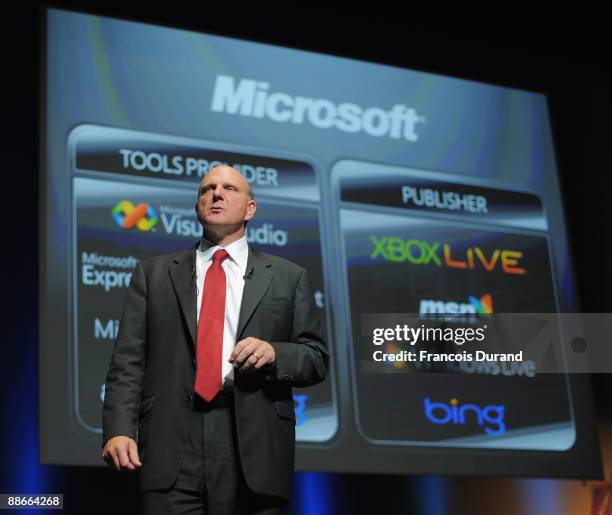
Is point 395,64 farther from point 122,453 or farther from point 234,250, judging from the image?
point 122,453

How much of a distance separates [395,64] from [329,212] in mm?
902

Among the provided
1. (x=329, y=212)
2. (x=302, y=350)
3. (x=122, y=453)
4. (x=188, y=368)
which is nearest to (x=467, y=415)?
(x=329, y=212)

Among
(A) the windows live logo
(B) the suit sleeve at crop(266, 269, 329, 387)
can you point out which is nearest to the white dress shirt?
(B) the suit sleeve at crop(266, 269, 329, 387)

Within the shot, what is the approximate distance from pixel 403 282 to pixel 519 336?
20.9 inches

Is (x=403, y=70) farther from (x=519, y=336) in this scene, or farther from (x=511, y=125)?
(x=519, y=336)

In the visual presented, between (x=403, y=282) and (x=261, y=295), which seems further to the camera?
(x=403, y=282)

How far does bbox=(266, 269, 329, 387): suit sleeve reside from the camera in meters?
1.90

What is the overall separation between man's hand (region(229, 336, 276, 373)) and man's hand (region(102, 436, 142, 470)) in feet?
0.87

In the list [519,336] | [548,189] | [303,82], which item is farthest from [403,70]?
[519,336]

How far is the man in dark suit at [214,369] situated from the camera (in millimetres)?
1838

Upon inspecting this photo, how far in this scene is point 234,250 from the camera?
2086 mm

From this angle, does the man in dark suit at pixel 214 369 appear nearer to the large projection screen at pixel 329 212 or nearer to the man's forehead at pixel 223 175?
the man's forehead at pixel 223 175

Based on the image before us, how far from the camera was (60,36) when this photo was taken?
11.7ft

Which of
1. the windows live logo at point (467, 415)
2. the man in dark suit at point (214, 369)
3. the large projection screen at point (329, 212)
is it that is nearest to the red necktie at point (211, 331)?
the man in dark suit at point (214, 369)
